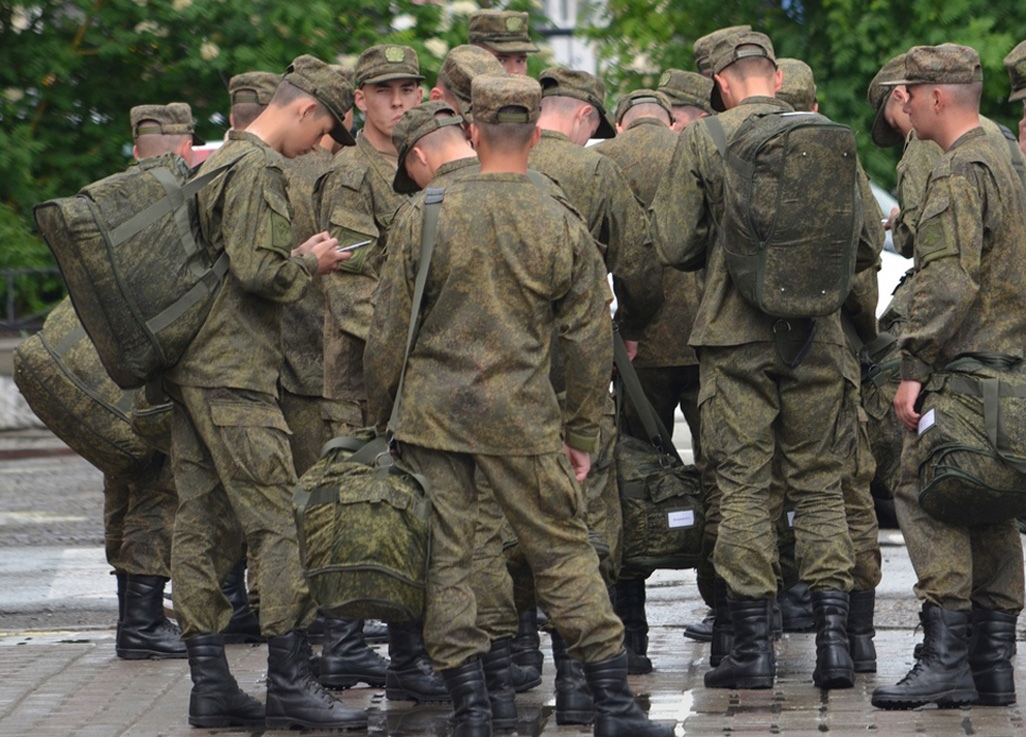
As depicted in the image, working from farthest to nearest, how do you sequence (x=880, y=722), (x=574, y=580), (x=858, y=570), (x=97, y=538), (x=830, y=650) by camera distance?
(x=97, y=538) → (x=858, y=570) → (x=830, y=650) → (x=880, y=722) → (x=574, y=580)

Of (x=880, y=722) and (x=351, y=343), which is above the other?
(x=351, y=343)

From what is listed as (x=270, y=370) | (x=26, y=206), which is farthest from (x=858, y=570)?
(x=26, y=206)

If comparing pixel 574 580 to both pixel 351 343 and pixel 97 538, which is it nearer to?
pixel 351 343

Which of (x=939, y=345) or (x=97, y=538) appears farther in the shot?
Answer: (x=97, y=538)

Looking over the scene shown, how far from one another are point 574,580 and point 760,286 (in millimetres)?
1395

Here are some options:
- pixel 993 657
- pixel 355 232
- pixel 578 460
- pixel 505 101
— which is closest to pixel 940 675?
pixel 993 657

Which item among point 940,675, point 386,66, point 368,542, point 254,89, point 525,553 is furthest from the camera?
point 254,89

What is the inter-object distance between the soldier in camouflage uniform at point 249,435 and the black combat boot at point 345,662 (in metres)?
0.66

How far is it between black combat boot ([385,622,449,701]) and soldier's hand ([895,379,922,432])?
1821mm

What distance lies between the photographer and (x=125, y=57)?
19.4 m

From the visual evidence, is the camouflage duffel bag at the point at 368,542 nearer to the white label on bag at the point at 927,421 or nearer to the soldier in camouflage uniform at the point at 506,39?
the white label on bag at the point at 927,421

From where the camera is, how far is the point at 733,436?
285 inches

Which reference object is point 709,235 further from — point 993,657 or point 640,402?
point 993,657

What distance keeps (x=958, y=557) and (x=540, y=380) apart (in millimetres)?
1620
